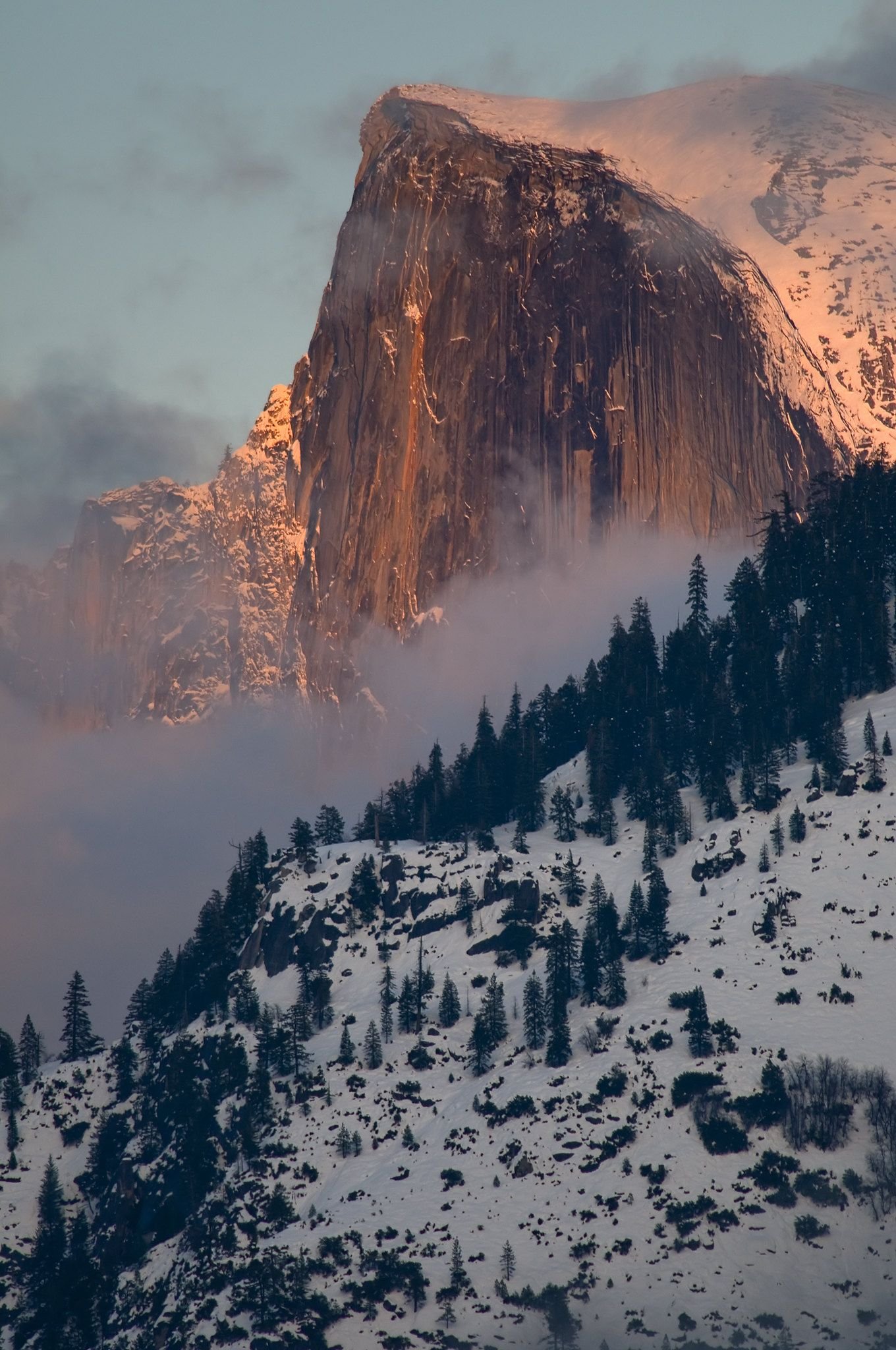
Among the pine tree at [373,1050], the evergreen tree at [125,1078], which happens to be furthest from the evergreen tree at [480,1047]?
the evergreen tree at [125,1078]

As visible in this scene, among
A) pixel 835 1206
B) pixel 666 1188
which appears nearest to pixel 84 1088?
pixel 666 1188

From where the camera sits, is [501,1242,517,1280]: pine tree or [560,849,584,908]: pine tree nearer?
[501,1242,517,1280]: pine tree

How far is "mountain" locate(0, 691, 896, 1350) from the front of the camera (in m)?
149

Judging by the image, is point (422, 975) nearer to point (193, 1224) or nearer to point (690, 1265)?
point (193, 1224)

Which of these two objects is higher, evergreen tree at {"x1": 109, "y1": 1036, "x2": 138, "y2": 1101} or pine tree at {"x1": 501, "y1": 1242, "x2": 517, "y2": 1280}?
evergreen tree at {"x1": 109, "y1": 1036, "x2": 138, "y2": 1101}

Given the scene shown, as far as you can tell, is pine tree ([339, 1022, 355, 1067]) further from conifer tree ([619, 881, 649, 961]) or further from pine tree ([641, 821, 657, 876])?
pine tree ([641, 821, 657, 876])

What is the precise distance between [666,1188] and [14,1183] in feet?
206

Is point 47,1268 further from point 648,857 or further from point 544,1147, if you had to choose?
point 648,857

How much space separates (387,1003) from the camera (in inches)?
7402

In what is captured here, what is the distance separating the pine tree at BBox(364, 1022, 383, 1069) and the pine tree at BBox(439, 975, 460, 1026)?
233 inches

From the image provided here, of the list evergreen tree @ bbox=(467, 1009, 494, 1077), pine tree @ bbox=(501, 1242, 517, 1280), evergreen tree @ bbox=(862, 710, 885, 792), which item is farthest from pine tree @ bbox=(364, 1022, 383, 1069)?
evergreen tree @ bbox=(862, 710, 885, 792)

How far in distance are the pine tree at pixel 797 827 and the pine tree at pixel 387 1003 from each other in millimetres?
37945

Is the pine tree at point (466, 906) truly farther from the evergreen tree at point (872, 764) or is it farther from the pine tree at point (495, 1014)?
the evergreen tree at point (872, 764)

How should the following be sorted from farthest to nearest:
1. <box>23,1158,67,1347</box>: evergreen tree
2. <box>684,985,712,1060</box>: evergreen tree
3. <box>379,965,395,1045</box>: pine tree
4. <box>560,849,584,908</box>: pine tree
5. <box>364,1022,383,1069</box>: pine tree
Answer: <box>560,849,584,908</box>: pine tree → <box>379,965,395,1045</box>: pine tree → <box>364,1022,383,1069</box>: pine tree → <box>684,985,712,1060</box>: evergreen tree → <box>23,1158,67,1347</box>: evergreen tree
